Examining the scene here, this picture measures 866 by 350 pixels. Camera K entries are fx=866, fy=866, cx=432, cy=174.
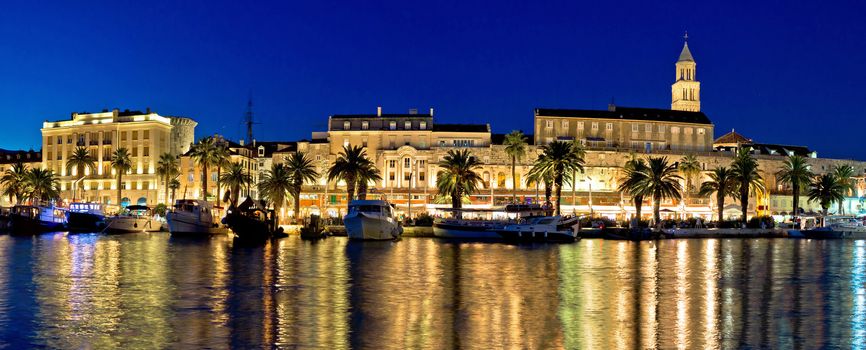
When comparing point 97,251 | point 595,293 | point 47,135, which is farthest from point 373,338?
point 47,135

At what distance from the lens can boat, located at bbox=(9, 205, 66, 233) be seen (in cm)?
10350

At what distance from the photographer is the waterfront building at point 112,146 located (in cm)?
15100

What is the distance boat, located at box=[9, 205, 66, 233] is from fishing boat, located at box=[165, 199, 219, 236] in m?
19.9

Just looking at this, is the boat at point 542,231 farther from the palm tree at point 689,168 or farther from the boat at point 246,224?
the palm tree at point 689,168

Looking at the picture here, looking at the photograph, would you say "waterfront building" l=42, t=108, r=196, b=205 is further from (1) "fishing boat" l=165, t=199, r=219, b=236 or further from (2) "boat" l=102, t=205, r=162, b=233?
(1) "fishing boat" l=165, t=199, r=219, b=236

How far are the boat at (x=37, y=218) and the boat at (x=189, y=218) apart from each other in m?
19.9

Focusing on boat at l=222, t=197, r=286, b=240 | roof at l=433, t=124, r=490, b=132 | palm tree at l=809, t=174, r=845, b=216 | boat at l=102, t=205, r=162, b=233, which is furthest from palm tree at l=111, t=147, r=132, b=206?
palm tree at l=809, t=174, r=845, b=216

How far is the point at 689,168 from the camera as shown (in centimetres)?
12762

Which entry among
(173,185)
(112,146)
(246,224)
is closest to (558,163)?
(246,224)

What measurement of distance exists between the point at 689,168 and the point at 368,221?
61.6m

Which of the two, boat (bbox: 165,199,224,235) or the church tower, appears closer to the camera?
boat (bbox: 165,199,224,235)

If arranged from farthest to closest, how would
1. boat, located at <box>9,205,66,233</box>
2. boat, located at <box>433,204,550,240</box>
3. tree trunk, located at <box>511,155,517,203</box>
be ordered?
tree trunk, located at <box>511,155,517,203</box>, boat, located at <box>9,205,66,233</box>, boat, located at <box>433,204,550,240</box>

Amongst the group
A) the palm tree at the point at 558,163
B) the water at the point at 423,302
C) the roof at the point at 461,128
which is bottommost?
the water at the point at 423,302

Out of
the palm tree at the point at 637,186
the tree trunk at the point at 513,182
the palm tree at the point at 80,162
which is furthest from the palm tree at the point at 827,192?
the palm tree at the point at 80,162
